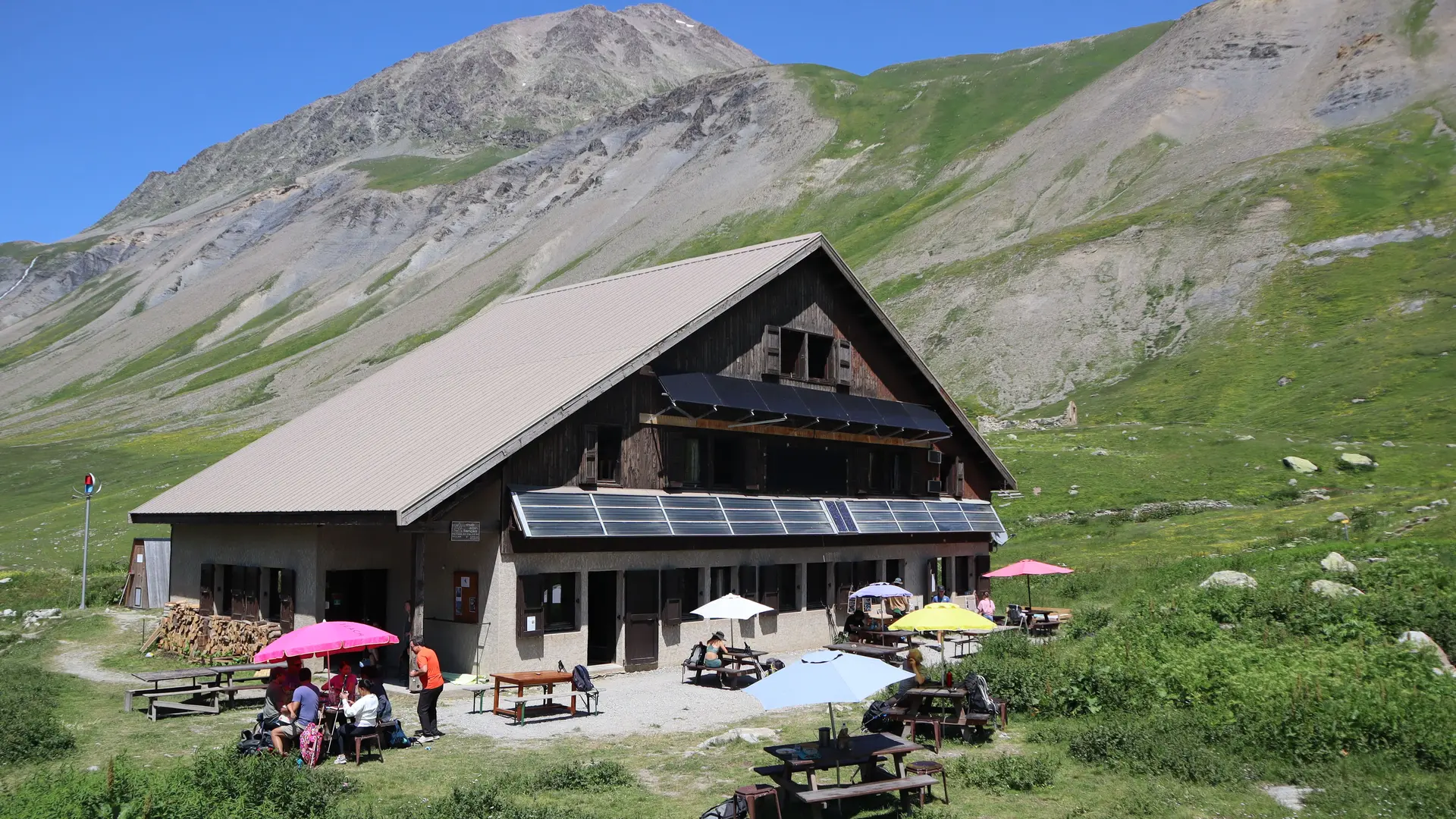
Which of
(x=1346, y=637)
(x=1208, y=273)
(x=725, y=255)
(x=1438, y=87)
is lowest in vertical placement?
(x=1346, y=637)

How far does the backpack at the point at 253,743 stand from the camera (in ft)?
58.1

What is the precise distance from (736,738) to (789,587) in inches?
639

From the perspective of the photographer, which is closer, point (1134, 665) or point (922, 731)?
point (922, 731)

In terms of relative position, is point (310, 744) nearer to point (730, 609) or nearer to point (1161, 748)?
point (1161, 748)

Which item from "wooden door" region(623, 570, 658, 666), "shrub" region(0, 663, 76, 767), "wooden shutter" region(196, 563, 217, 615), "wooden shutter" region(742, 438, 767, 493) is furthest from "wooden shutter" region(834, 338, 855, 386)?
"shrub" region(0, 663, 76, 767)

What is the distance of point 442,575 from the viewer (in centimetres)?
2955

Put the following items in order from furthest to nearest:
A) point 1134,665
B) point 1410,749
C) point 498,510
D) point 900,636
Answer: point 900,636
point 498,510
point 1134,665
point 1410,749

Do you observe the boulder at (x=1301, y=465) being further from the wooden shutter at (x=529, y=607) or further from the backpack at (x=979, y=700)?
the backpack at (x=979, y=700)

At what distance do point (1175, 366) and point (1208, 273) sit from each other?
17.9m

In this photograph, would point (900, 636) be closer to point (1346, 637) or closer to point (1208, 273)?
point (1346, 637)

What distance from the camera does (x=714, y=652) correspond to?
28.9 meters

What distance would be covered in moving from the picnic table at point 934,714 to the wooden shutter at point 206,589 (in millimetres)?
22685

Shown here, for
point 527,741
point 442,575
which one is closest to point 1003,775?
point 527,741

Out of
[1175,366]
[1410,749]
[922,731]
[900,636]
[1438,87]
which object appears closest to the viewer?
[1410,749]
